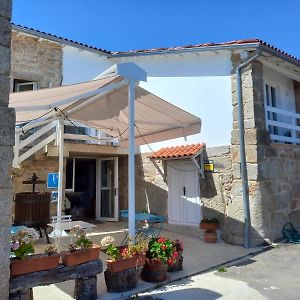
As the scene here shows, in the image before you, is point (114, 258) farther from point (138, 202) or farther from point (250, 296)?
point (138, 202)

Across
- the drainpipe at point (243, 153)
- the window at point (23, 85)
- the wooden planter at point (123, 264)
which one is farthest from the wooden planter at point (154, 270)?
the window at point (23, 85)

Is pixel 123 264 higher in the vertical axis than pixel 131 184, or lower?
lower

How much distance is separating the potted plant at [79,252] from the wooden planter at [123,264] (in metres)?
0.33

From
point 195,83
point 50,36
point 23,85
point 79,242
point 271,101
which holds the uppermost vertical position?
point 50,36

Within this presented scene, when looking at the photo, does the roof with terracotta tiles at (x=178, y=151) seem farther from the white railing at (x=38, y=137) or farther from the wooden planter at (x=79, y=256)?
the wooden planter at (x=79, y=256)

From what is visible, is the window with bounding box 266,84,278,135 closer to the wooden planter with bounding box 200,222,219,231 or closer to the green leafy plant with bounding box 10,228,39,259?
the wooden planter with bounding box 200,222,219,231

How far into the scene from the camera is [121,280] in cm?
498

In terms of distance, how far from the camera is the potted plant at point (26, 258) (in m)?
3.96

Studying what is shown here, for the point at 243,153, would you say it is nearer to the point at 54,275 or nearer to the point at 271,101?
the point at 271,101

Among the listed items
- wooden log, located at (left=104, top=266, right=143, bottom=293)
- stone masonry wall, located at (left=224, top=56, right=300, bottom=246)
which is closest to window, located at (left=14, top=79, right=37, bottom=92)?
stone masonry wall, located at (left=224, top=56, right=300, bottom=246)

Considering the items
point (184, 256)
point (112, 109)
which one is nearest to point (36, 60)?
point (112, 109)

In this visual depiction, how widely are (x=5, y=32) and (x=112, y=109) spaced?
397 cm

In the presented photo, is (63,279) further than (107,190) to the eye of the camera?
No

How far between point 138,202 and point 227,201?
3957 mm
